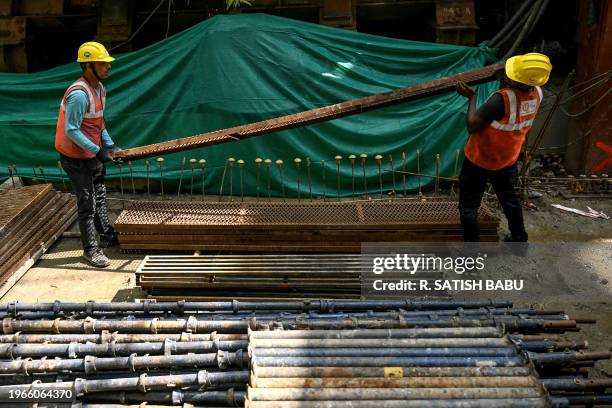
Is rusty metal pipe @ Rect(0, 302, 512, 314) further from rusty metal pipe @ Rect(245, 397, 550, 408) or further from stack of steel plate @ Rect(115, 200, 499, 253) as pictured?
stack of steel plate @ Rect(115, 200, 499, 253)

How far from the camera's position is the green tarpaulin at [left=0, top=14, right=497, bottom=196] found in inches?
290

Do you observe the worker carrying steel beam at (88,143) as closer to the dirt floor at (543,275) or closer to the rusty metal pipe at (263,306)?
the dirt floor at (543,275)

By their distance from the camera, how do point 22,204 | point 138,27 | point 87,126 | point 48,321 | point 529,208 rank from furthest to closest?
point 138,27 < point 529,208 < point 22,204 < point 87,126 < point 48,321

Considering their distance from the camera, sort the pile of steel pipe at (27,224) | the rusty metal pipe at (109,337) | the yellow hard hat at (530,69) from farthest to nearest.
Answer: the pile of steel pipe at (27,224) < the yellow hard hat at (530,69) < the rusty metal pipe at (109,337)

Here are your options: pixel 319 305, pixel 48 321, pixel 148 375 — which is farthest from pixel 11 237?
pixel 319 305

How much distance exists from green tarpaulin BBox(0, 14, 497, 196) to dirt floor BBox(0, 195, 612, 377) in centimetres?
176

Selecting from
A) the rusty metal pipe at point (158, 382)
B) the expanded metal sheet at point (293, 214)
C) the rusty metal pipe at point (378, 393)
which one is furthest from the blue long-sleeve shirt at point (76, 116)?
the rusty metal pipe at point (378, 393)

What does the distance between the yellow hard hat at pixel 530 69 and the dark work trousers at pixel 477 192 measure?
928 mm

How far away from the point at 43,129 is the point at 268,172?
3199 mm

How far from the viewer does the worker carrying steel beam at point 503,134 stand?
4918 mm

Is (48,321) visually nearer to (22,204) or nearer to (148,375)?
(148,375)

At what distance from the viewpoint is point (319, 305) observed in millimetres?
4426

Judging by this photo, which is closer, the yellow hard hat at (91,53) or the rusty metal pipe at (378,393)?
the rusty metal pipe at (378,393)

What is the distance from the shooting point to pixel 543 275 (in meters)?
5.61
